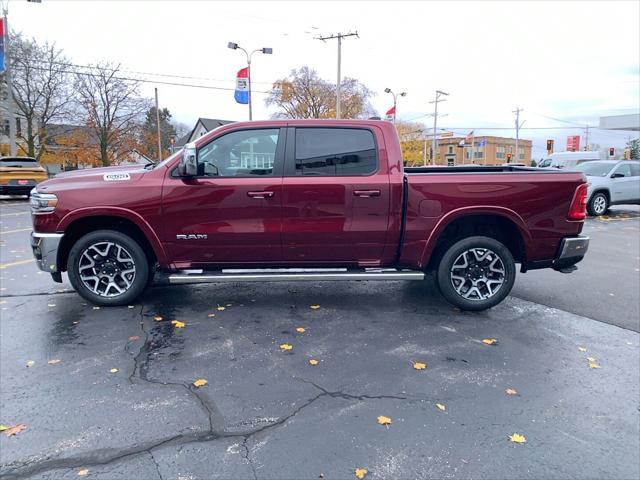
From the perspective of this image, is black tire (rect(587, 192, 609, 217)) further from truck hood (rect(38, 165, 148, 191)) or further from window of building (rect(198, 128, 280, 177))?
truck hood (rect(38, 165, 148, 191))

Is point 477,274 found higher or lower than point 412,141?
lower

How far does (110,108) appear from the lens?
4059 cm

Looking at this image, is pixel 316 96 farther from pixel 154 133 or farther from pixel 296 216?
pixel 296 216

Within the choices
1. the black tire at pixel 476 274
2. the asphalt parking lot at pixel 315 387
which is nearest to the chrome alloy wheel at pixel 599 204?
the asphalt parking lot at pixel 315 387

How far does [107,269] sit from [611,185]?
15577mm

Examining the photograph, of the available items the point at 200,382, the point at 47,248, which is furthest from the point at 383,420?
the point at 47,248

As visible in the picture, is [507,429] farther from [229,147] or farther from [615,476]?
[229,147]

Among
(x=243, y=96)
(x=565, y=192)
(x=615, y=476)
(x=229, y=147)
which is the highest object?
(x=243, y=96)

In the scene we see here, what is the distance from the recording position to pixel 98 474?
244 centimetres

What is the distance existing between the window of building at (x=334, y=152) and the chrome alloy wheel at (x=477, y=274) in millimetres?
1438

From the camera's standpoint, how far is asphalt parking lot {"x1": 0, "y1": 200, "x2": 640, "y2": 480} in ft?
8.50

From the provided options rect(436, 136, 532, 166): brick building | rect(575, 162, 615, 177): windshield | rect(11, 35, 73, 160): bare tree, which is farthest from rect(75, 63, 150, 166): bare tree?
rect(436, 136, 532, 166): brick building

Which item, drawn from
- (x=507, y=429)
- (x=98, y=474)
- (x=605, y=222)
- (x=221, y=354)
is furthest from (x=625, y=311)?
(x=605, y=222)

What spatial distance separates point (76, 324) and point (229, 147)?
2.40 metres
